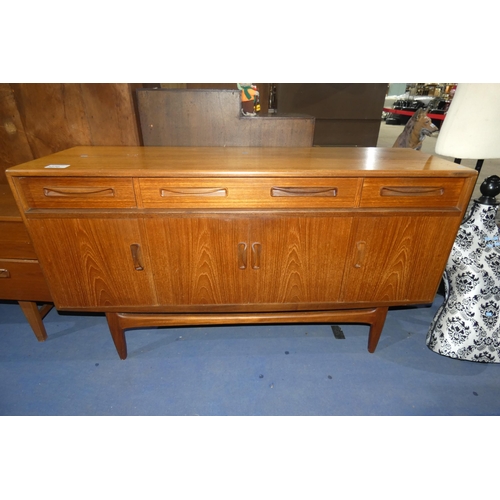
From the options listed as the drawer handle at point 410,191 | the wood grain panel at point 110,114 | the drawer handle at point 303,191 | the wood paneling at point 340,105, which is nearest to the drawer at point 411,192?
the drawer handle at point 410,191

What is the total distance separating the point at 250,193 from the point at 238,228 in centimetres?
15

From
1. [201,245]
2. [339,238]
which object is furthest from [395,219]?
[201,245]

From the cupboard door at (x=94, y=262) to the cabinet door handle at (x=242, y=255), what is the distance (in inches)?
15.4

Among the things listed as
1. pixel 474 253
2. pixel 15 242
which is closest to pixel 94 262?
pixel 15 242

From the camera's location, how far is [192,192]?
1088 millimetres

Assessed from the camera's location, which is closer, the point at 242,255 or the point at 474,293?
the point at 242,255

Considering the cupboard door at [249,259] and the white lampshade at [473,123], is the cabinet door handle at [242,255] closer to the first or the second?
the cupboard door at [249,259]

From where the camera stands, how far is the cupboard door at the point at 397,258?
1166 millimetres

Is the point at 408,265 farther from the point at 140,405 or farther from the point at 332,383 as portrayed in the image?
the point at 140,405

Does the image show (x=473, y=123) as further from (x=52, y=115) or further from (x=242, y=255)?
(x=52, y=115)

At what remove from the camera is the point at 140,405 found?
128cm

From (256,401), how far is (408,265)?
2.96ft

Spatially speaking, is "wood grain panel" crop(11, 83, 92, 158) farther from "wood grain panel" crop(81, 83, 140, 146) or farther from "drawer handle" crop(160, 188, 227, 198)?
"drawer handle" crop(160, 188, 227, 198)

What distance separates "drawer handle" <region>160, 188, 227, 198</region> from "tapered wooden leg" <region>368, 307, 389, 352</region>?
957 millimetres
